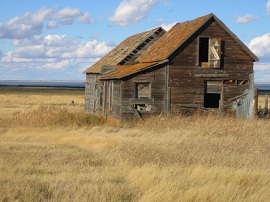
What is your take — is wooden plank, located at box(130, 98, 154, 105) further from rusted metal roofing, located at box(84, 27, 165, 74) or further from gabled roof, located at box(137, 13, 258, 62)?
rusted metal roofing, located at box(84, 27, 165, 74)

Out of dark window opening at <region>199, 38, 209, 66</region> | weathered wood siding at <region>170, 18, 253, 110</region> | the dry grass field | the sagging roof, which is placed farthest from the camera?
dark window opening at <region>199, 38, 209, 66</region>

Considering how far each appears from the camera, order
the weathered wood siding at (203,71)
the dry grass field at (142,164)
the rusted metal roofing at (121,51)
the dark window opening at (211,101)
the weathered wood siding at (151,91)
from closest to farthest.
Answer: the dry grass field at (142,164)
the weathered wood siding at (151,91)
the weathered wood siding at (203,71)
the rusted metal roofing at (121,51)
the dark window opening at (211,101)

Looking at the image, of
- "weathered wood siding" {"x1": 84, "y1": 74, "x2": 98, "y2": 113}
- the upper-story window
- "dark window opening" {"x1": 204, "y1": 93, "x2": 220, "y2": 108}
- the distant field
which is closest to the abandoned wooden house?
the upper-story window

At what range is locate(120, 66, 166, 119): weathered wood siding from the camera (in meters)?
22.8

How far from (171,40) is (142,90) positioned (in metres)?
3.38

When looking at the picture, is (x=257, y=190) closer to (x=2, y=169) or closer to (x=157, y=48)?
(x=2, y=169)

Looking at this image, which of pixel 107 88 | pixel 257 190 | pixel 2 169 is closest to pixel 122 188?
pixel 257 190

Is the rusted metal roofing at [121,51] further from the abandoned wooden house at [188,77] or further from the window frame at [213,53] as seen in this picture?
the window frame at [213,53]

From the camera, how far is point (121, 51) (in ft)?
95.0

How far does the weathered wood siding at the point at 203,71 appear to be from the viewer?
23.4m

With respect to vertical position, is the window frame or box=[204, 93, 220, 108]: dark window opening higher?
the window frame

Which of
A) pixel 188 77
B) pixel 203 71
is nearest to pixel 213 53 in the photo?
pixel 203 71

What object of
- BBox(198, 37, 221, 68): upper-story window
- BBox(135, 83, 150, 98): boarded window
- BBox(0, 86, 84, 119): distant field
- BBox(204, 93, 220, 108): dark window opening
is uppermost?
BBox(198, 37, 221, 68): upper-story window

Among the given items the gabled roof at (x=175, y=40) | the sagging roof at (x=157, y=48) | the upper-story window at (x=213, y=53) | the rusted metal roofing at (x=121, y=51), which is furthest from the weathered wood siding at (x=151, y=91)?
the rusted metal roofing at (x=121, y=51)
